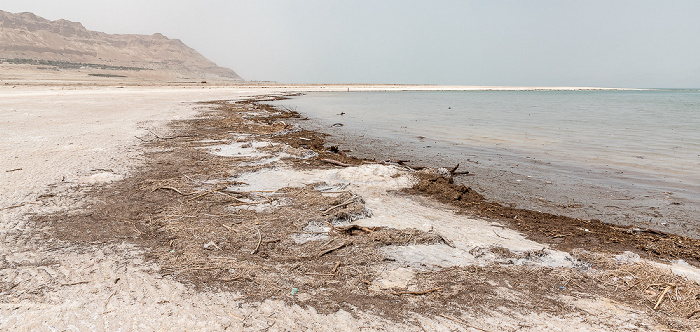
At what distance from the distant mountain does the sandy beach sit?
86004 mm

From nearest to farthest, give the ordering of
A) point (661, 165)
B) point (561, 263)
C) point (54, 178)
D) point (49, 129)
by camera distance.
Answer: point (561, 263) < point (54, 178) < point (661, 165) < point (49, 129)

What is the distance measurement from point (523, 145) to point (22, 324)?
12.2 m

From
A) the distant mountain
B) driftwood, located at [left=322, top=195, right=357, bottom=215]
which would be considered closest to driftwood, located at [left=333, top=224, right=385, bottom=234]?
driftwood, located at [left=322, top=195, right=357, bottom=215]

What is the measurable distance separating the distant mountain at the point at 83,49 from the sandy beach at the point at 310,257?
8600 cm

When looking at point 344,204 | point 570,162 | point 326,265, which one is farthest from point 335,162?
point 570,162

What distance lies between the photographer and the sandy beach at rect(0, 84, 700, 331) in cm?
275

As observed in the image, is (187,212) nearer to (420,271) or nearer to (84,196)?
(84,196)

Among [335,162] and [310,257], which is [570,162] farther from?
[310,257]

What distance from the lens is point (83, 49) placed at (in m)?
115

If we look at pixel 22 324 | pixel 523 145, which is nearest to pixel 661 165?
pixel 523 145

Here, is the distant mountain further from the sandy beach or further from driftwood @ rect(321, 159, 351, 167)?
the sandy beach

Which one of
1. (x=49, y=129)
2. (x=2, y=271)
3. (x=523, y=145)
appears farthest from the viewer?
(x=523, y=145)

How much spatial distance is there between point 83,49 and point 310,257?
142919 mm

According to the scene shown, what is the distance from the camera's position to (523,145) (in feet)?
38.9
